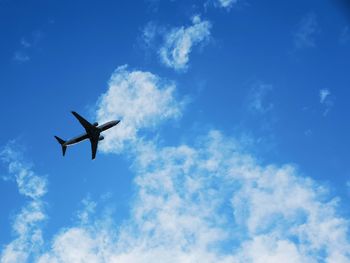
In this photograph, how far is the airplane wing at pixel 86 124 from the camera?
88000 mm

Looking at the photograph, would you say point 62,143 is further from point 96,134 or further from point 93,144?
point 96,134

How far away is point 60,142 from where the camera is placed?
96.1 m

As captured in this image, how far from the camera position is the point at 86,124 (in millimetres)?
88750

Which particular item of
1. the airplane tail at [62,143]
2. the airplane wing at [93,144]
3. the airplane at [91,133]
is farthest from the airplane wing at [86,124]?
the airplane tail at [62,143]

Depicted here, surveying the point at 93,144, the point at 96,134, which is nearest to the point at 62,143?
the point at 93,144

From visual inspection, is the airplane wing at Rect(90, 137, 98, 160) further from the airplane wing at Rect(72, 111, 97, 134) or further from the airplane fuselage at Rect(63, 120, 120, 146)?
the airplane wing at Rect(72, 111, 97, 134)

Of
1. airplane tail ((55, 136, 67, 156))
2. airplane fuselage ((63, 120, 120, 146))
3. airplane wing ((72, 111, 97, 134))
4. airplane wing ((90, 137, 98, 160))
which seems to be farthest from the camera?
airplane tail ((55, 136, 67, 156))

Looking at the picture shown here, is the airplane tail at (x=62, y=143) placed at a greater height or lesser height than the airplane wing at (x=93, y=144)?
greater

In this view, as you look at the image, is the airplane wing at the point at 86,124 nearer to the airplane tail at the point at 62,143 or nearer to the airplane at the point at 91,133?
the airplane at the point at 91,133

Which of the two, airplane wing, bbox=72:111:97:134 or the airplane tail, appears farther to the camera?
the airplane tail

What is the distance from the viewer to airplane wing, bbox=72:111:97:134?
88000 mm

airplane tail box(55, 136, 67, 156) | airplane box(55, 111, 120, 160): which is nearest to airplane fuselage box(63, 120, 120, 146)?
airplane box(55, 111, 120, 160)

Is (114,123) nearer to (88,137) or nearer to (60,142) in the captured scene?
(88,137)

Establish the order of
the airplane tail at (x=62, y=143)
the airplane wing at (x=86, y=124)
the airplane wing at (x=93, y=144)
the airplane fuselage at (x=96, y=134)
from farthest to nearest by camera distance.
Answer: the airplane tail at (x=62, y=143), the airplane wing at (x=93, y=144), the airplane fuselage at (x=96, y=134), the airplane wing at (x=86, y=124)
